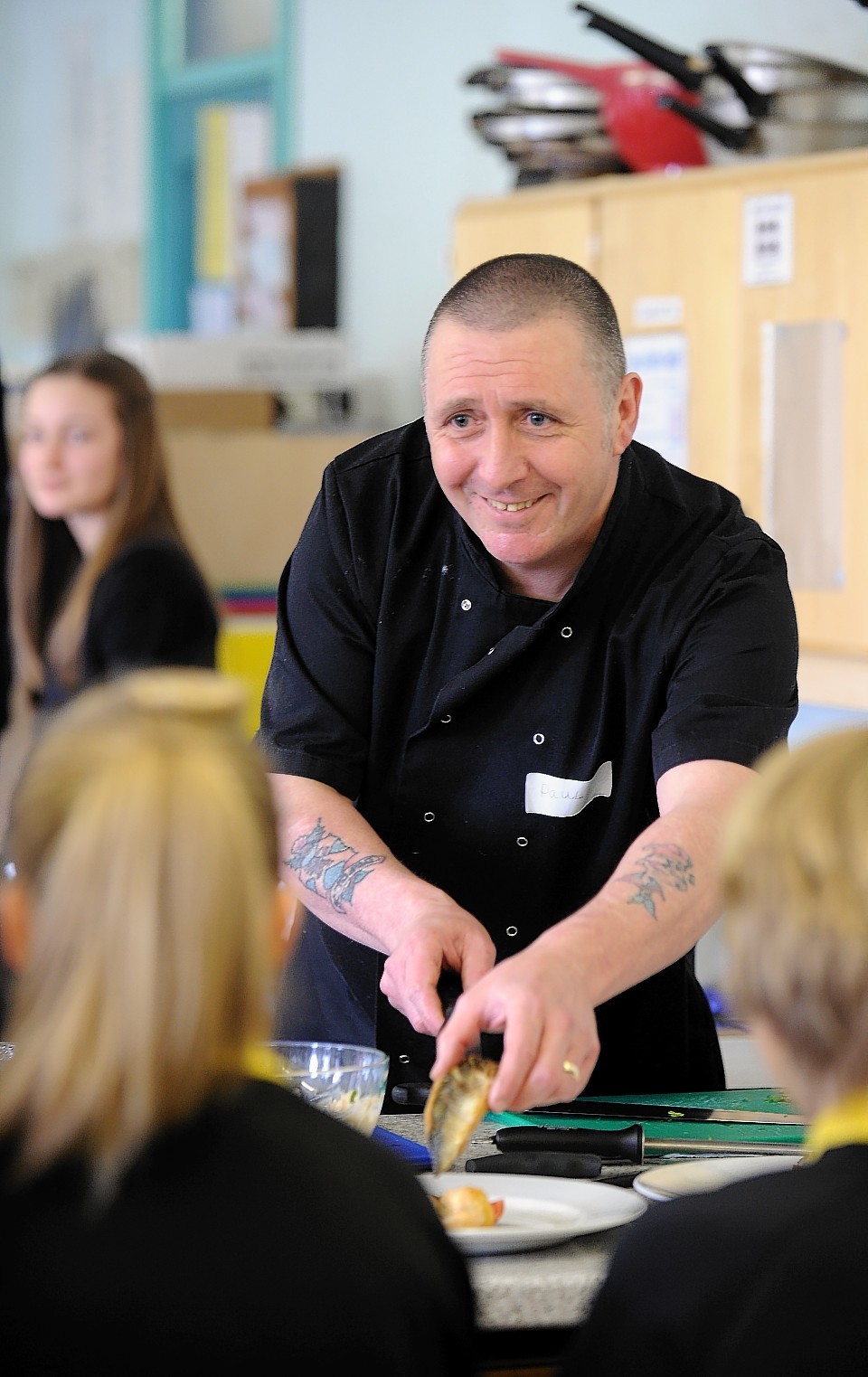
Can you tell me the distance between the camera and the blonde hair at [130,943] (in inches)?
33.7

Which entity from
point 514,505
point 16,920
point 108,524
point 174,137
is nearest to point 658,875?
point 514,505

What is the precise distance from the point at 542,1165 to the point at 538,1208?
12 centimetres

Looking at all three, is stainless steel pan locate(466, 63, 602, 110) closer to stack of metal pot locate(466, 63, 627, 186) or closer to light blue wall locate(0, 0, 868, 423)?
stack of metal pot locate(466, 63, 627, 186)

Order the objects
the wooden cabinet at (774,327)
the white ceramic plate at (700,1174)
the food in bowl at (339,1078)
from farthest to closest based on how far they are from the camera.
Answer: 1. the wooden cabinet at (774,327)
2. the food in bowl at (339,1078)
3. the white ceramic plate at (700,1174)

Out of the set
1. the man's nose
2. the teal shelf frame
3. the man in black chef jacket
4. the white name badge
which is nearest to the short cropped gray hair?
the man in black chef jacket

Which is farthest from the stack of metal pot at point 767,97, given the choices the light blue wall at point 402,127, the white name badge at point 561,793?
the white name badge at point 561,793

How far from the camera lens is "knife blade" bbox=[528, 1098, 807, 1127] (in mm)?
1559

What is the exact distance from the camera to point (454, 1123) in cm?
133

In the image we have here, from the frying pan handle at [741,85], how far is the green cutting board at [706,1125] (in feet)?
6.27

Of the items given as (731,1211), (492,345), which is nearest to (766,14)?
(492,345)

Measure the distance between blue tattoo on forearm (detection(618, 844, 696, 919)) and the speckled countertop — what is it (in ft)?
1.32

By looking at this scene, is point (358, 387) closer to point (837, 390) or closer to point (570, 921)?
point (837, 390)

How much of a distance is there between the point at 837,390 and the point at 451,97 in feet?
6.21

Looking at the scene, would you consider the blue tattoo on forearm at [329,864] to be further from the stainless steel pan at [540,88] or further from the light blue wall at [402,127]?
the light blue wall at [402,127]
